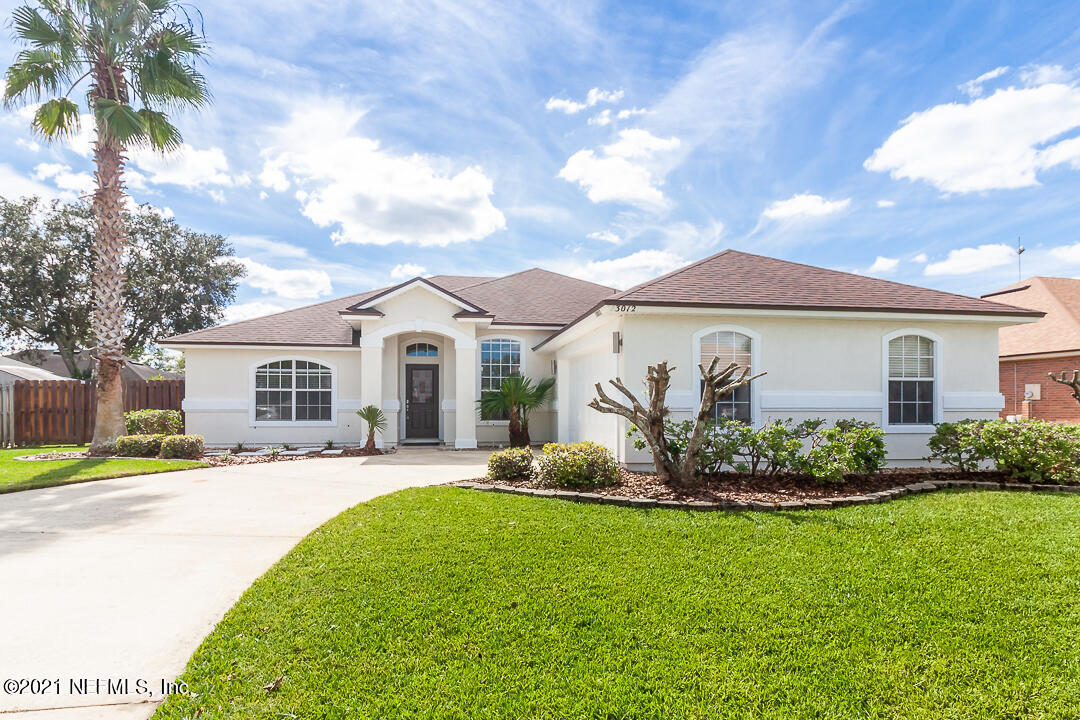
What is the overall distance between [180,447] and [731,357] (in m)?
12.1

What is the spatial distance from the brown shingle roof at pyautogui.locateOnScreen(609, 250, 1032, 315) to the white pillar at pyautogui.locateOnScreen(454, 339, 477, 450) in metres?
6.22

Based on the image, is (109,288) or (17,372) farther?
(17,372)

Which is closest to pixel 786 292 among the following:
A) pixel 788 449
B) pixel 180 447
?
pixel 788 449

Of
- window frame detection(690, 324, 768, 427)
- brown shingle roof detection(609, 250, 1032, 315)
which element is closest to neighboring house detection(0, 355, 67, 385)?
brown shingle roof detection(609, 250, 1032, 315)

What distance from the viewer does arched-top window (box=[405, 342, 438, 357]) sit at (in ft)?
51.2

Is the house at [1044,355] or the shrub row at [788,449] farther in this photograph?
the house at [1044,355]

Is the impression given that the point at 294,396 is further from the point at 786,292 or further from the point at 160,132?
the point at 786,292

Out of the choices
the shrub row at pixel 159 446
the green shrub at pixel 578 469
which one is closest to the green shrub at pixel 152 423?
the shrub row at pixel 159 446

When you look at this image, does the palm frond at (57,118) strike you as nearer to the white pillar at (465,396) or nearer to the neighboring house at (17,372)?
the white pillar at (465,396)

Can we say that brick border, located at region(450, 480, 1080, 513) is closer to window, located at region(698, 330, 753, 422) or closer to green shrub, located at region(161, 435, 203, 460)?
window, located at region(698, 330, 753, 422)

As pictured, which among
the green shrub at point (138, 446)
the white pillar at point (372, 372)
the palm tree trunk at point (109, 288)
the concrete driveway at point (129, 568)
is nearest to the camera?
the concrete driveway at point (129, 568)

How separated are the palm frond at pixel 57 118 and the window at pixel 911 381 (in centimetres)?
1896

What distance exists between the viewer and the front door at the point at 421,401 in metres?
15.8

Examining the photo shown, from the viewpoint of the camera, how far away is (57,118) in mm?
11758
